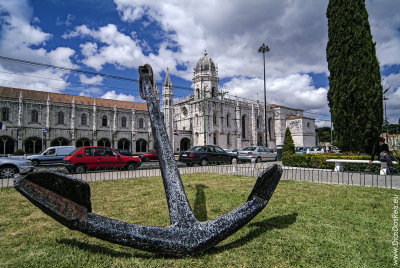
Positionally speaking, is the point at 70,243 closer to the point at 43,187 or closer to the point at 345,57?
the point at 43,187

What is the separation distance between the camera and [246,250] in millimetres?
2713

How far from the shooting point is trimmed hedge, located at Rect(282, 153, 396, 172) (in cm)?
1098

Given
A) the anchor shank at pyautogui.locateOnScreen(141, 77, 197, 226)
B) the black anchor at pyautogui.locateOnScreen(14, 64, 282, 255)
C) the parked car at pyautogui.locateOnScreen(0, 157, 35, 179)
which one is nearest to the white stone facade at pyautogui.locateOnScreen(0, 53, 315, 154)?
the parked car at pyautogui.locateOnScreen(0, 157, 35, 179)

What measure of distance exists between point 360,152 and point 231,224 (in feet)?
48.6

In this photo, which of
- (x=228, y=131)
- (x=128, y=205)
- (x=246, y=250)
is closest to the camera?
(x=246, y=250)

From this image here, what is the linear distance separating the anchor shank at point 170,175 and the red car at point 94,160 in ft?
32.4

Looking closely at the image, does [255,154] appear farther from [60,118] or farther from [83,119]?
[60,118]

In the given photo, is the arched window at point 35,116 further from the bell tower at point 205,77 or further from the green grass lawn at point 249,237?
the green grass lawn at point 249,237

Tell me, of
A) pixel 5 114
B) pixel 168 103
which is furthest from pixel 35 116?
pixel 168 103

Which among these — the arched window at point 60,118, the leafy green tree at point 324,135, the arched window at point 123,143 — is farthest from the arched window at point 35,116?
the leafy green tree at point 324,135

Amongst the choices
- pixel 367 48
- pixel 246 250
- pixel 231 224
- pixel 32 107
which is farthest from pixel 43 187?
pixel 32 107

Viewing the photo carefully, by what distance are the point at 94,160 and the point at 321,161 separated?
13696mm

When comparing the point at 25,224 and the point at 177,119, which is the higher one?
the point at 177,119

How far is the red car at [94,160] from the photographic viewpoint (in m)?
11.7
